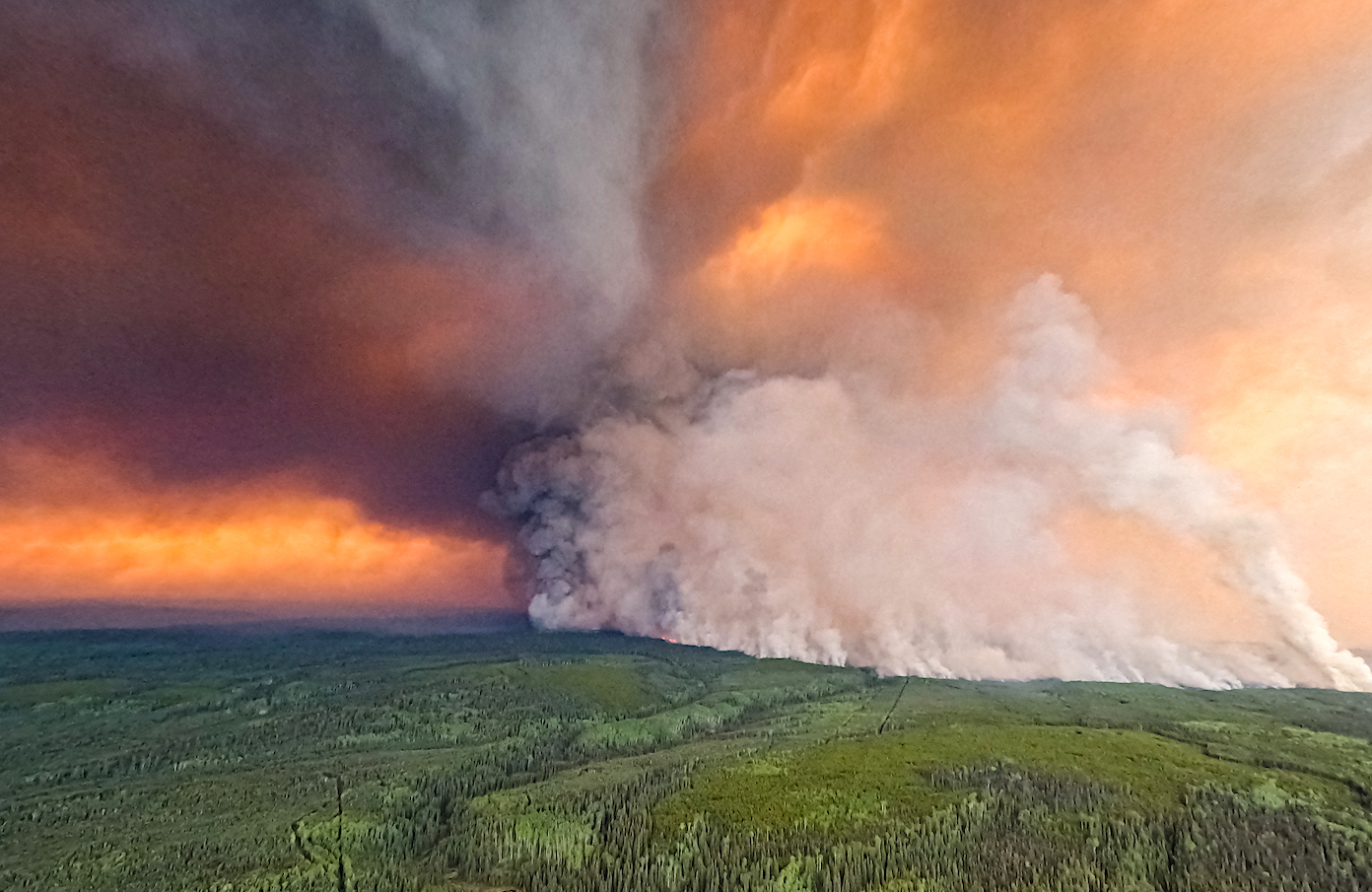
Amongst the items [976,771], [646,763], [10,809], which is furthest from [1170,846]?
[10,809]

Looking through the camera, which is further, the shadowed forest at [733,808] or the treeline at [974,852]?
the shadowed forest at [733,808]

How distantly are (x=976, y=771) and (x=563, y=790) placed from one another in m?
81.9

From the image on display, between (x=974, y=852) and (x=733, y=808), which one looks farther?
(x=733, y=808)

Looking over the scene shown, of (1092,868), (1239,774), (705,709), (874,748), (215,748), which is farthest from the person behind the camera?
(705,709)

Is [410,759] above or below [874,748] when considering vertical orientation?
below

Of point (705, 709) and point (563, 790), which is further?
point (705, 709)

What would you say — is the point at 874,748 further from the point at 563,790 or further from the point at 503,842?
the point at 503,842

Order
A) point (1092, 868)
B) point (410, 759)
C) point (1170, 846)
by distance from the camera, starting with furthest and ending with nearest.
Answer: point (410, 759), point (1170, 846), point (1092, 868)

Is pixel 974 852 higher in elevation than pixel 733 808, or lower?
higher

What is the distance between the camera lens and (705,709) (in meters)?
200

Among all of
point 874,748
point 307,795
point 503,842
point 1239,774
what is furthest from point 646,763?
point 1239,774

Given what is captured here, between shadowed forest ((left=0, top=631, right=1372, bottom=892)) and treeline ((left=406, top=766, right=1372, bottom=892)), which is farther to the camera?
shadowed forest ((left=0, top=631, right=1372, bottom=892))

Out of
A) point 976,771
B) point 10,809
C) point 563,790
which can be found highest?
point 976,771

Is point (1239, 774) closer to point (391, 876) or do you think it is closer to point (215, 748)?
point (391, 876)
